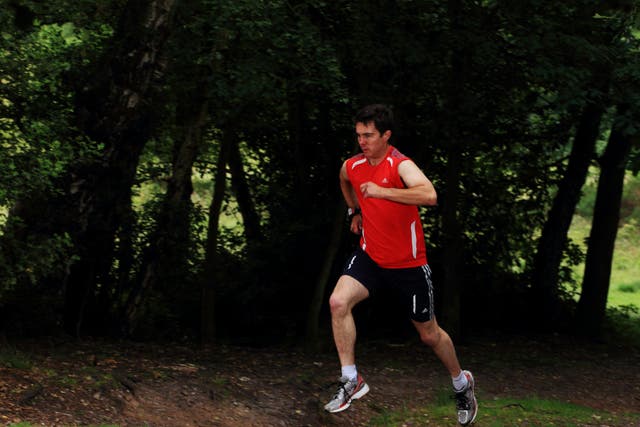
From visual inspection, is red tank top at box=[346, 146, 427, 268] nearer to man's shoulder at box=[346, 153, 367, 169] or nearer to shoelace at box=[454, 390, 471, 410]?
man's shoulder at box=[346, 153, 367, 169]

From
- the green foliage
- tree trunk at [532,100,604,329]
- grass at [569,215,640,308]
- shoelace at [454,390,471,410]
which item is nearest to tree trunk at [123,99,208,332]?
the green foliage

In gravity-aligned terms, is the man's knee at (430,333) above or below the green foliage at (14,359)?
above

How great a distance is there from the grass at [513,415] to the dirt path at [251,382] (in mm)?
229

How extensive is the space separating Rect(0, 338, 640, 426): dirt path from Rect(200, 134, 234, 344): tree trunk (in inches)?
41.8

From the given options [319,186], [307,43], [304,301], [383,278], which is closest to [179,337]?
[304,301]

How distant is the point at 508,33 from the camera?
12.2m

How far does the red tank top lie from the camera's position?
22.8 ft

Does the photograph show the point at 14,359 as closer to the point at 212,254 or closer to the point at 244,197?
the point at 212,254

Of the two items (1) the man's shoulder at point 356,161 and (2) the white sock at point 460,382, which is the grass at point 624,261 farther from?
(1) the man's shoulder at point 356,161

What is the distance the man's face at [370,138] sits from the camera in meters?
6.87

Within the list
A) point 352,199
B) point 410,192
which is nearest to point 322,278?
point 352,199

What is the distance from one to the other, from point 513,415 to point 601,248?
7781mm

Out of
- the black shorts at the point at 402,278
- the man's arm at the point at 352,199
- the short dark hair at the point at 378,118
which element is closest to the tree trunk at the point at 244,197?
the man's arm at the point at 352,199

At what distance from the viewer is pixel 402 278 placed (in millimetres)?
7324
